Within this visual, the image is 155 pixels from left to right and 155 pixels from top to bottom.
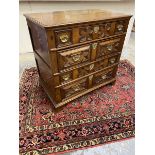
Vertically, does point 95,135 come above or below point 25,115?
below

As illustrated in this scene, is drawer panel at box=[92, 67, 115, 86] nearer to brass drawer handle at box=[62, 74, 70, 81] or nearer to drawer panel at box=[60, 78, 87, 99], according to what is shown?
drawer panel at box=[60, 78, 87, 99]

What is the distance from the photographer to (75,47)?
1.31 meters

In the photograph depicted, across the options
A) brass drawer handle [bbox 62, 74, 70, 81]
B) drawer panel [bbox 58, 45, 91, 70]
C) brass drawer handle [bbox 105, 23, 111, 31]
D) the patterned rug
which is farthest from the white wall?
brass drawer handle [bbox 62, 74, 70, 81]

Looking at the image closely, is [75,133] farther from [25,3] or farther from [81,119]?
[25,3]

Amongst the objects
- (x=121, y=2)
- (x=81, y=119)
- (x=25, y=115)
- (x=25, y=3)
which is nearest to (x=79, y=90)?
(x=81, y=119)

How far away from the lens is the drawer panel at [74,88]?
59.8 inches

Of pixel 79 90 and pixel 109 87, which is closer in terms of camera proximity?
pixel 79 90

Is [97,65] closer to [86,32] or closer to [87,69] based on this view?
[87,69]

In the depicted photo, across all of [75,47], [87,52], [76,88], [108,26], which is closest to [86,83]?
[76,88]

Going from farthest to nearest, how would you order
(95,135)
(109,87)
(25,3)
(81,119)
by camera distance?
(25,3) → (109,87) → (81,119) → (95,135)

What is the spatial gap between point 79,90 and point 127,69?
42.0 inches

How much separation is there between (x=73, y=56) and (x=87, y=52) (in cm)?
16

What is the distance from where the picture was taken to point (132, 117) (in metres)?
1.60

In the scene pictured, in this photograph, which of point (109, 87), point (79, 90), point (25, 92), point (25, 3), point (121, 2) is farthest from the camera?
point (121, 2)
